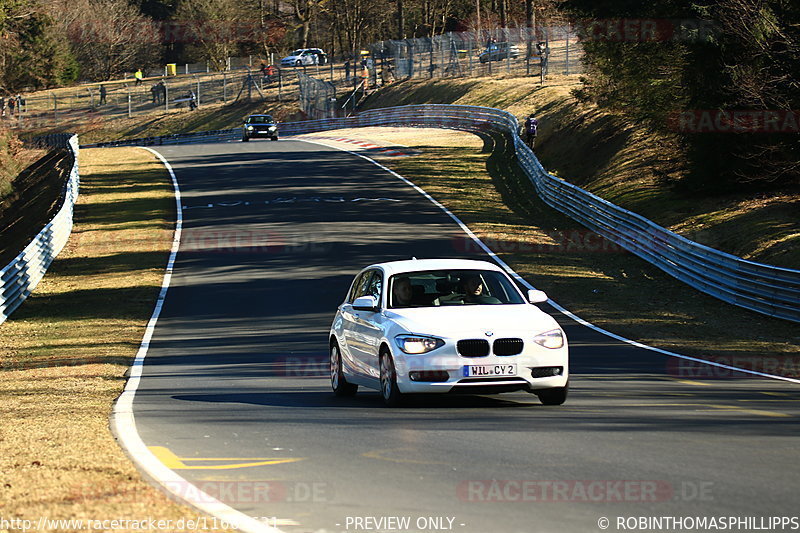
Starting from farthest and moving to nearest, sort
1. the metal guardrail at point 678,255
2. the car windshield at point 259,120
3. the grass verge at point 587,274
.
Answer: the car windshield at point 259,120 < the metal guardrail at point 678,255 < the grass verge at point 587,274

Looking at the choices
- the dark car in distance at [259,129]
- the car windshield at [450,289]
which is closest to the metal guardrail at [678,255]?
the car windshield at [450,289]

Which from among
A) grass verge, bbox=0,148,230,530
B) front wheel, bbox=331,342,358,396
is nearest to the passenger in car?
front wheel, bbox=331,342,358,396

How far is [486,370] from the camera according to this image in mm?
11484

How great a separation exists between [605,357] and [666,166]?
23.5m

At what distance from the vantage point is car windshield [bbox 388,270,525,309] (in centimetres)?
1273

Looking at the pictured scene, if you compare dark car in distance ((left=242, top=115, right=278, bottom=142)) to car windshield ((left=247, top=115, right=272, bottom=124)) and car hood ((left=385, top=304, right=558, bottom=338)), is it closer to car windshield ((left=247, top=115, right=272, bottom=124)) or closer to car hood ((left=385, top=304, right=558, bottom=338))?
car windshield ((left=247, top=115, right=272, bottom=124))

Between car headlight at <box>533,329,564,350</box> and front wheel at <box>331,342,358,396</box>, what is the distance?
9.64 feet

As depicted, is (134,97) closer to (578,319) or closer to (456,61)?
(456,61)

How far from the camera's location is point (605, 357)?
17.8 meters

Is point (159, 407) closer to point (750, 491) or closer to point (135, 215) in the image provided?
point (750, 491)

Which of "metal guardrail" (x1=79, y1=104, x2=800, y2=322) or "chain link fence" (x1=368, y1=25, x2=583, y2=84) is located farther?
"chain link fence" (x1=368, y1=25, x2=583, y2=84)

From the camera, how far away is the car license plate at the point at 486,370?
11.5m

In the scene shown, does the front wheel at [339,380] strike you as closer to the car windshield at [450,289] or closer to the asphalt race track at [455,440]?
the asphalt race track at [455,440]

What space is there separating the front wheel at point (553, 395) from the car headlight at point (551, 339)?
47 cm
